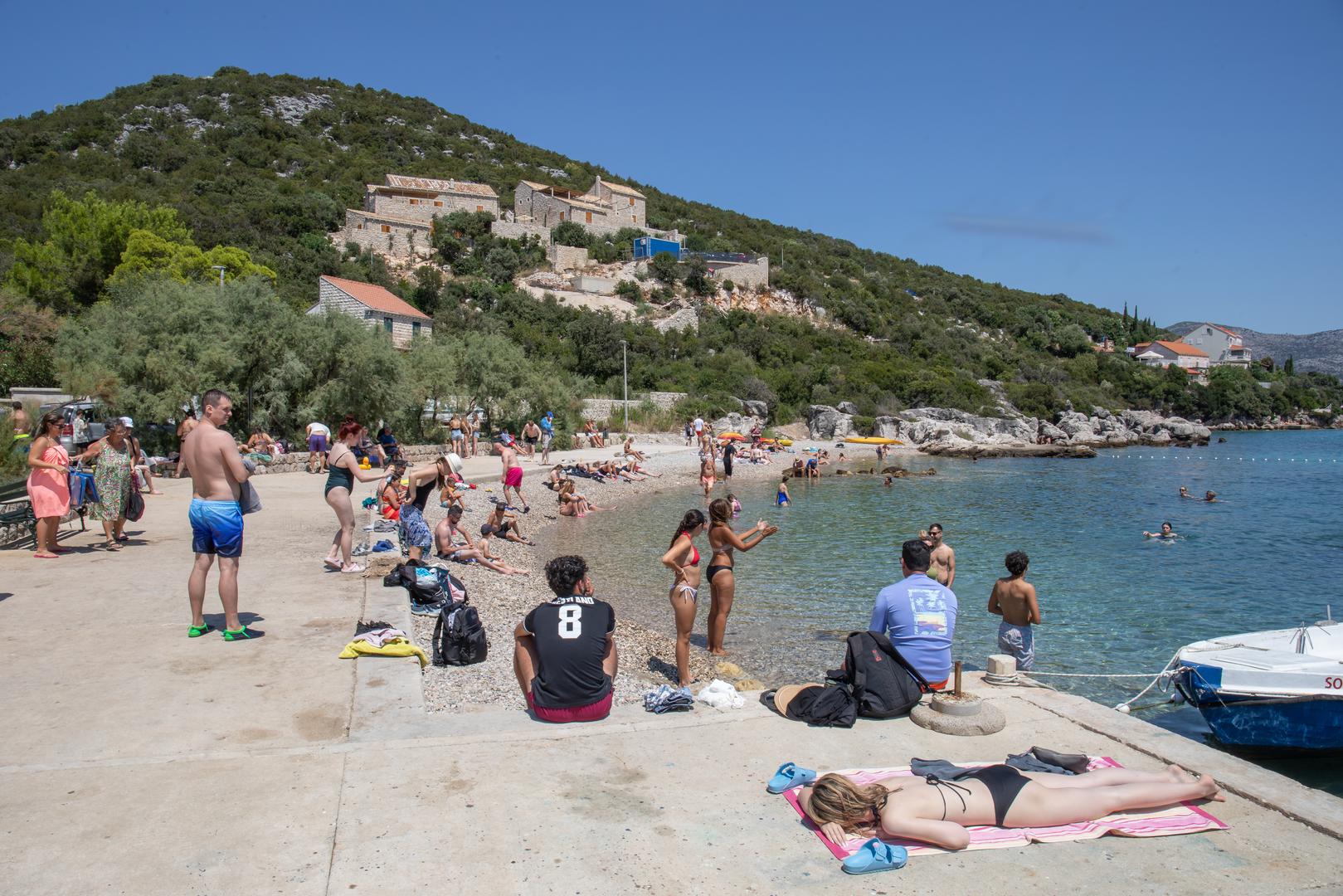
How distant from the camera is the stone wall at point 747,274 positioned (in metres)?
73.3

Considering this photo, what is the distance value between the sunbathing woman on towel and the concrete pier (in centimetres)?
13

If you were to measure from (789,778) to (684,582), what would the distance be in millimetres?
2962

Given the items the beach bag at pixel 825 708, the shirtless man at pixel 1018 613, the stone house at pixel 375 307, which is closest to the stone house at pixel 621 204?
the stone house at pixel 375 307

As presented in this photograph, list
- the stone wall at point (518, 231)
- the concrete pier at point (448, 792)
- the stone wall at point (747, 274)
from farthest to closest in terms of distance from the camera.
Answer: the stone wall at point (747, 274)
the stone wall at point (518, 231)
the concrete pier at point (448, 792)

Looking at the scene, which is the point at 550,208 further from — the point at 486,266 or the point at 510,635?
the point at 510,635

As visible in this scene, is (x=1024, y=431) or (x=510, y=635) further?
(x=1024, y=431)

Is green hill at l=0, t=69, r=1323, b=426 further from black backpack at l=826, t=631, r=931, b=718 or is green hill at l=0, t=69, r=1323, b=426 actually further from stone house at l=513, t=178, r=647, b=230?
black backpack at l=826, t=631, r=931, b=718

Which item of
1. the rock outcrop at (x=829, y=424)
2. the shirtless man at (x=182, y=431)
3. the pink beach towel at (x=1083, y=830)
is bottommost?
the pink beach towel at (x=1083, y=830)

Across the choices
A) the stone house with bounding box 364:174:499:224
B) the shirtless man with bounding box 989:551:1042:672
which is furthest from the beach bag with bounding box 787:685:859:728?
the stone house with bounding box 364:174:499:224

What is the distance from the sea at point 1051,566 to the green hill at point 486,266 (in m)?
24.3

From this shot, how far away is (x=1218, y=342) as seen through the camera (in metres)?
130

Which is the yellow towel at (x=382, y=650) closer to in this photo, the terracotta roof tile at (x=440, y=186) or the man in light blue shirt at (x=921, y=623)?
Result: the man in light blue shirt at (x=921, y=623)

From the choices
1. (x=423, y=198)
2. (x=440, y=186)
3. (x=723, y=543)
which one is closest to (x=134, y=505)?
(x=723, y=543)

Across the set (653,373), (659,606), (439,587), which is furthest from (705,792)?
(653,373)
